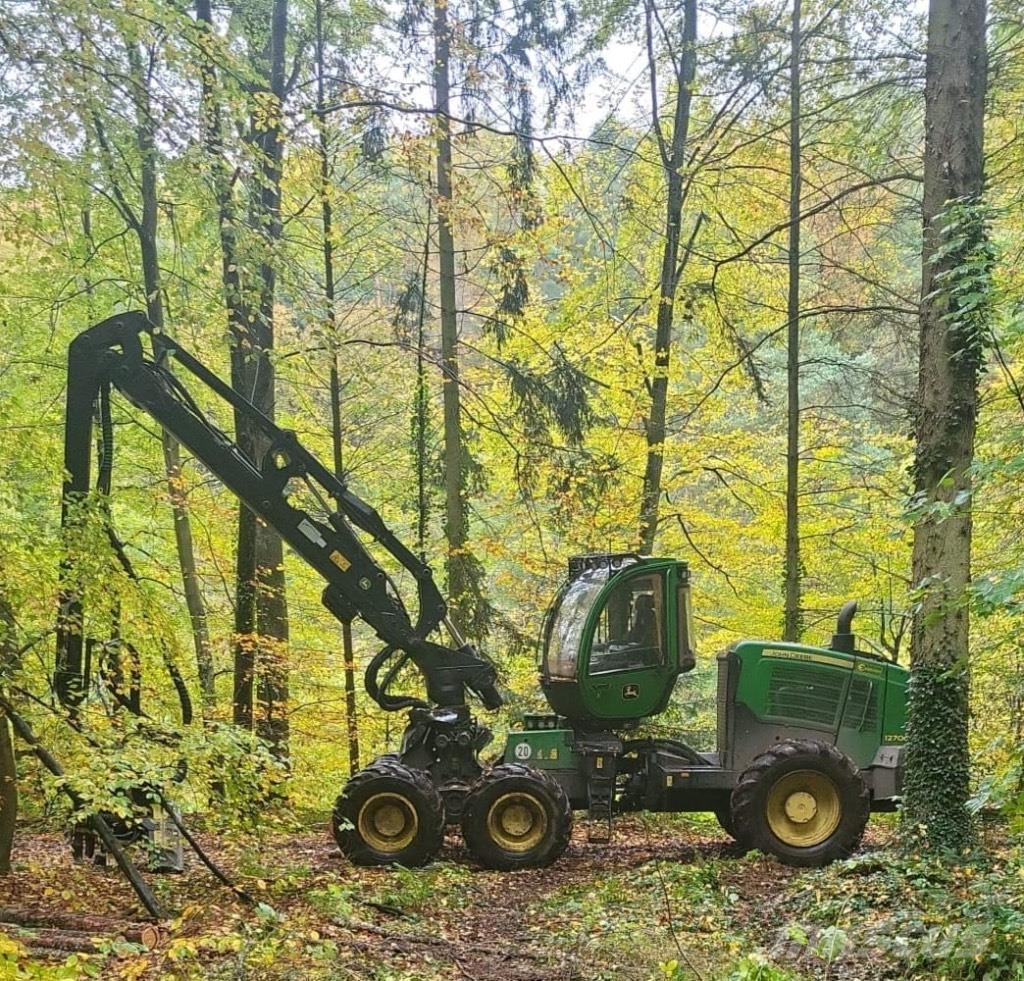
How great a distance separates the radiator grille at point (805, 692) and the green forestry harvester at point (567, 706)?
12mm

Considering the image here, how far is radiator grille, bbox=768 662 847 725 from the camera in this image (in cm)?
766

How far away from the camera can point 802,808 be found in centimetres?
711

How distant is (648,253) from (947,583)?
8026mm

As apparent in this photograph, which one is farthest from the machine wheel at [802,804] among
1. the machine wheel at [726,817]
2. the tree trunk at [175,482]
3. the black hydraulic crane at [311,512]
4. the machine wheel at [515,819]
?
the tree trunk at [175,482]

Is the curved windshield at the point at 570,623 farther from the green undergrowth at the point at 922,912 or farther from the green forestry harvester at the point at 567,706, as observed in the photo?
the green undergrowth at the point at 922,912

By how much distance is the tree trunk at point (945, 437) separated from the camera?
227 inches

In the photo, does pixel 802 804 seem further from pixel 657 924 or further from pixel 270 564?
pixel 270 564

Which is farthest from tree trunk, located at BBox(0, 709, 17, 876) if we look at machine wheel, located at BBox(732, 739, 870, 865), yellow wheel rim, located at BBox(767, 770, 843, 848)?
yellow wheel rim, located at BBox(767, 770, 843, 848)

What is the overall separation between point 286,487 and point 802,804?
478cm

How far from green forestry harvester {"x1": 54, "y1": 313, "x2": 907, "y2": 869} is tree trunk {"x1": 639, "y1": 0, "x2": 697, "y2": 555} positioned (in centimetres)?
339

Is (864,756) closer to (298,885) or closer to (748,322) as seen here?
(298,885)

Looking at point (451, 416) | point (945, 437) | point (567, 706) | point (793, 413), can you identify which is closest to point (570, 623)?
point (567, 706)

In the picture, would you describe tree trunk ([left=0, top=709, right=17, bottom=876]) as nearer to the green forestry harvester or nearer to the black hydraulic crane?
the black hydraulic crane

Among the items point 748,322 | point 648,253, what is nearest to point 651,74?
point 648,253
